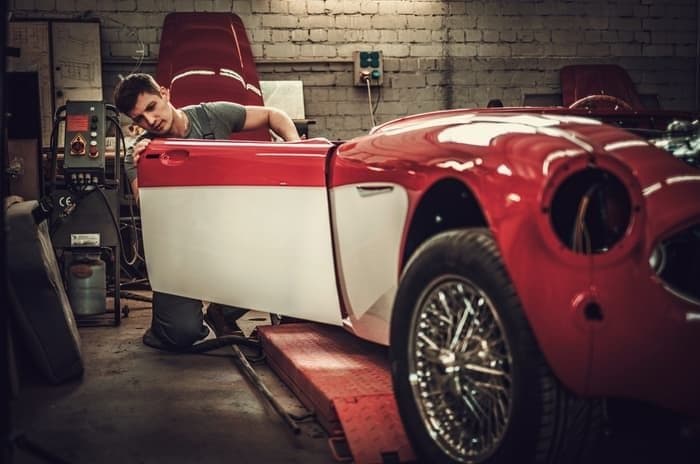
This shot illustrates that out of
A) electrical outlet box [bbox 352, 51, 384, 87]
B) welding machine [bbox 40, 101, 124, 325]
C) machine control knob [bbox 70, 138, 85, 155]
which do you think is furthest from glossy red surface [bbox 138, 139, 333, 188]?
electrical outlet box [bbox 352, 51, 384, 87]

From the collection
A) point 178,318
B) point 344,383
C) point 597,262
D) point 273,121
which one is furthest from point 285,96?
point 597,262

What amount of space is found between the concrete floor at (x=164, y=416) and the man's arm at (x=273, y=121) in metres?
1.08

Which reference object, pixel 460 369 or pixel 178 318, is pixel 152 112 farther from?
pixel 460 369

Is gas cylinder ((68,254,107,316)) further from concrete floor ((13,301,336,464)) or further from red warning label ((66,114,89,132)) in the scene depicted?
concrete floor ((13,301,336,464))

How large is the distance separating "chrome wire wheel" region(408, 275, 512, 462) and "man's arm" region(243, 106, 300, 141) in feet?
6.22

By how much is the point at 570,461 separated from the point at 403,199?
30.2 inches

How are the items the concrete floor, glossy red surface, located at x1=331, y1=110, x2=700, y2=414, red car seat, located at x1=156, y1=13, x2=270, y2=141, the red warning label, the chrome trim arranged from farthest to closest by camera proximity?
red car seat, located at x1=156, y1=13, x2=270, y2=141 → the red warning label → the concrete floor → the chrome trim → glossy red surface, located at x1=331, y1=110, x2=700, y2=414

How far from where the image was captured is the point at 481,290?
175 centimetres

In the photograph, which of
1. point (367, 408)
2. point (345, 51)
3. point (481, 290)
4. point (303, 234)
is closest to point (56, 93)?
point (345, 51)

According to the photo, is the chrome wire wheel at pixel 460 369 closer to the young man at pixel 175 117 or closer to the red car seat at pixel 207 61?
the young man at pixel 175 117

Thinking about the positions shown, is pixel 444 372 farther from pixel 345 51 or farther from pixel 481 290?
pixel 345 51

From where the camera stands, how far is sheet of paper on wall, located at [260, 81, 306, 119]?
298 inches

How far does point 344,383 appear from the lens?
252cm

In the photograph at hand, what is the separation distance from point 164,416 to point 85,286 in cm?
215
